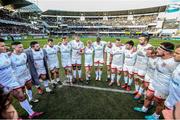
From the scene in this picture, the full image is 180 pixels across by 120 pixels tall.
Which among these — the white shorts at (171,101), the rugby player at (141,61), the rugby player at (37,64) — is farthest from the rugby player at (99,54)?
the white shorts at (171,101)

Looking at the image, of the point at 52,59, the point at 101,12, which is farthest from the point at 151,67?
the point at 101,12

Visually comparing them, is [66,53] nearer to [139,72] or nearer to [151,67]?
[139,72]

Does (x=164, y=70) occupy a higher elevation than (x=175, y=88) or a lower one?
higher

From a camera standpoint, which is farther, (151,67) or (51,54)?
(51,54)

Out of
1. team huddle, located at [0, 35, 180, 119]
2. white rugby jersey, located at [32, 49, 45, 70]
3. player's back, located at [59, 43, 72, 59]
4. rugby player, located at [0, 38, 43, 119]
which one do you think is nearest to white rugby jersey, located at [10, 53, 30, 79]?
team huddle, located at [0, 35, 180, 119]

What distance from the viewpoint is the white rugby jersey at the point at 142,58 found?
7.05 m

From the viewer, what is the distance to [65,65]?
9828 millimetres

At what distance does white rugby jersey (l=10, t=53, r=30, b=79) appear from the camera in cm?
621

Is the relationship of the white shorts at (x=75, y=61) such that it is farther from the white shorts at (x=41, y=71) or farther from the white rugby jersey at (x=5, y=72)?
the white rugby jersey at (x=5, y=72)

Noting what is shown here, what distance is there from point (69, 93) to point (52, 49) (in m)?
2.84

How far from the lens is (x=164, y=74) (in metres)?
4.81

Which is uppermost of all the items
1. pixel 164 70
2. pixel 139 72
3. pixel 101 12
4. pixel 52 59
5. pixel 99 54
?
pixel 101 12

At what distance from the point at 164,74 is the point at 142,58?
2.52m

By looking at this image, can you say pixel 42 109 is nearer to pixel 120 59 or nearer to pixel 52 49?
pixel 52 49
